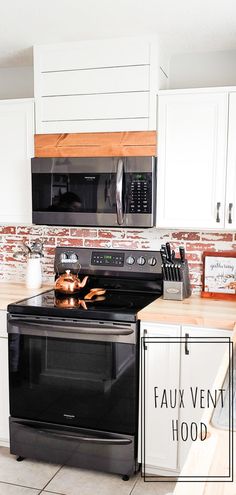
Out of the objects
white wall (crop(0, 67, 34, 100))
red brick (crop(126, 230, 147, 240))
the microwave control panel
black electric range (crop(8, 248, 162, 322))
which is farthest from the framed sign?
white wall (crop(0, 67, 34, 100))

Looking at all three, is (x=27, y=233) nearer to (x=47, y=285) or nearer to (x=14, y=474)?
(x=47, y=285)

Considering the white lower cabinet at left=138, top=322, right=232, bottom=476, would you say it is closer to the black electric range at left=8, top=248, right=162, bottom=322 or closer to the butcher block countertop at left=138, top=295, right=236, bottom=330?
the butcher block countertop at left=138, top=295, right=236, bottom=330

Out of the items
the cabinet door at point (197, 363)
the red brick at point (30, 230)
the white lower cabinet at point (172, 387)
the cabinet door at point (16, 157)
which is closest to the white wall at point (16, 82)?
the cabinet door at point (16, 157)

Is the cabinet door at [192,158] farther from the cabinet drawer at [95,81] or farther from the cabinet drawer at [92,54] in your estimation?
the cabinet drawer at [92,54]

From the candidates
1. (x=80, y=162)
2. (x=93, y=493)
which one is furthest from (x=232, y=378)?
(x=80, y=162)

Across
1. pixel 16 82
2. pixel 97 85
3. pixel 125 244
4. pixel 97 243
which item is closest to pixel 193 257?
pixel 125 244

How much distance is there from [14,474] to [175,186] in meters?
1.86

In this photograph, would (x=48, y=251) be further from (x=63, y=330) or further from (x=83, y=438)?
(x=83, y=438)

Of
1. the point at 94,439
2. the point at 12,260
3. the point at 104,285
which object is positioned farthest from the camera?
the point at 12,260

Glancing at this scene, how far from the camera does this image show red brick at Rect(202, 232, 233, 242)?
122 inches

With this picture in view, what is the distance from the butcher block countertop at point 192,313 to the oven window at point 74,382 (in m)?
0.22

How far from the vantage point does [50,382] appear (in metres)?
2.77

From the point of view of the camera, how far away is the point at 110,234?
334cm

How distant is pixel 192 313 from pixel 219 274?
1.81 feet
